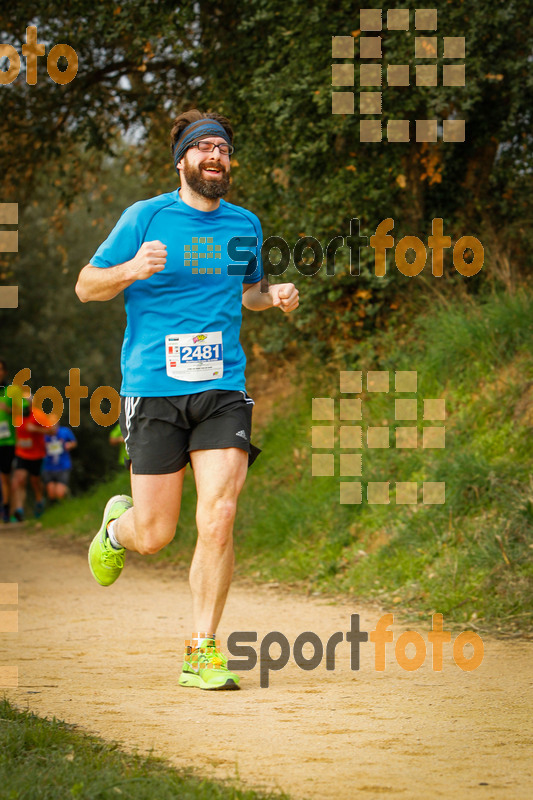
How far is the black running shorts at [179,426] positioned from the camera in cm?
461

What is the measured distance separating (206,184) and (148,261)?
555mm

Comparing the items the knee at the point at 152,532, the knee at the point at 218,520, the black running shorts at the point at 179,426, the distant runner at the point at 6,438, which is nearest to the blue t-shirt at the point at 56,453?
the distant runner at the point at 6,438

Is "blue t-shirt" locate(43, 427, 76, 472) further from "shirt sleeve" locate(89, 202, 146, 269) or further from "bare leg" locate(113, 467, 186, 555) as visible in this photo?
"shirt sleeve" locate(89, 202, 146, 269)

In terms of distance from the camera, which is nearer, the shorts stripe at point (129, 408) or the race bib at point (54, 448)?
the shorts stripe at point (129, 408)

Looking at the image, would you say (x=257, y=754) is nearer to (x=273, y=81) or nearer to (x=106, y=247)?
(x=106, y=247)

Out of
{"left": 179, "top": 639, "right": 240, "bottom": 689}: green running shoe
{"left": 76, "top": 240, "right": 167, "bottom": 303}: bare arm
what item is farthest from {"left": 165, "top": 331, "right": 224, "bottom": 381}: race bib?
{"left": 179, "top": 639, "right": 240, "bottom": 689}: green running shoe

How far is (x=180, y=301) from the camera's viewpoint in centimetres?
464

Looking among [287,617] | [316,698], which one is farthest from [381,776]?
[287,617]

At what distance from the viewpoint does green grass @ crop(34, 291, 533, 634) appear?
6.40 metres

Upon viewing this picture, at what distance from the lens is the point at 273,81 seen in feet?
29.9

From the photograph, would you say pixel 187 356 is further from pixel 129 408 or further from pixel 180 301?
pixel 129 408

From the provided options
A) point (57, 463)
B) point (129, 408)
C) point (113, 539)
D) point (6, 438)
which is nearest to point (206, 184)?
point (129, 408)

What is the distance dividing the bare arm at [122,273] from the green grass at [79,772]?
184 cm

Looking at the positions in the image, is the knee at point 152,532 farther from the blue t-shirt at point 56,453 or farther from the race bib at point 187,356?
the blue t-shirt at point 56,453
